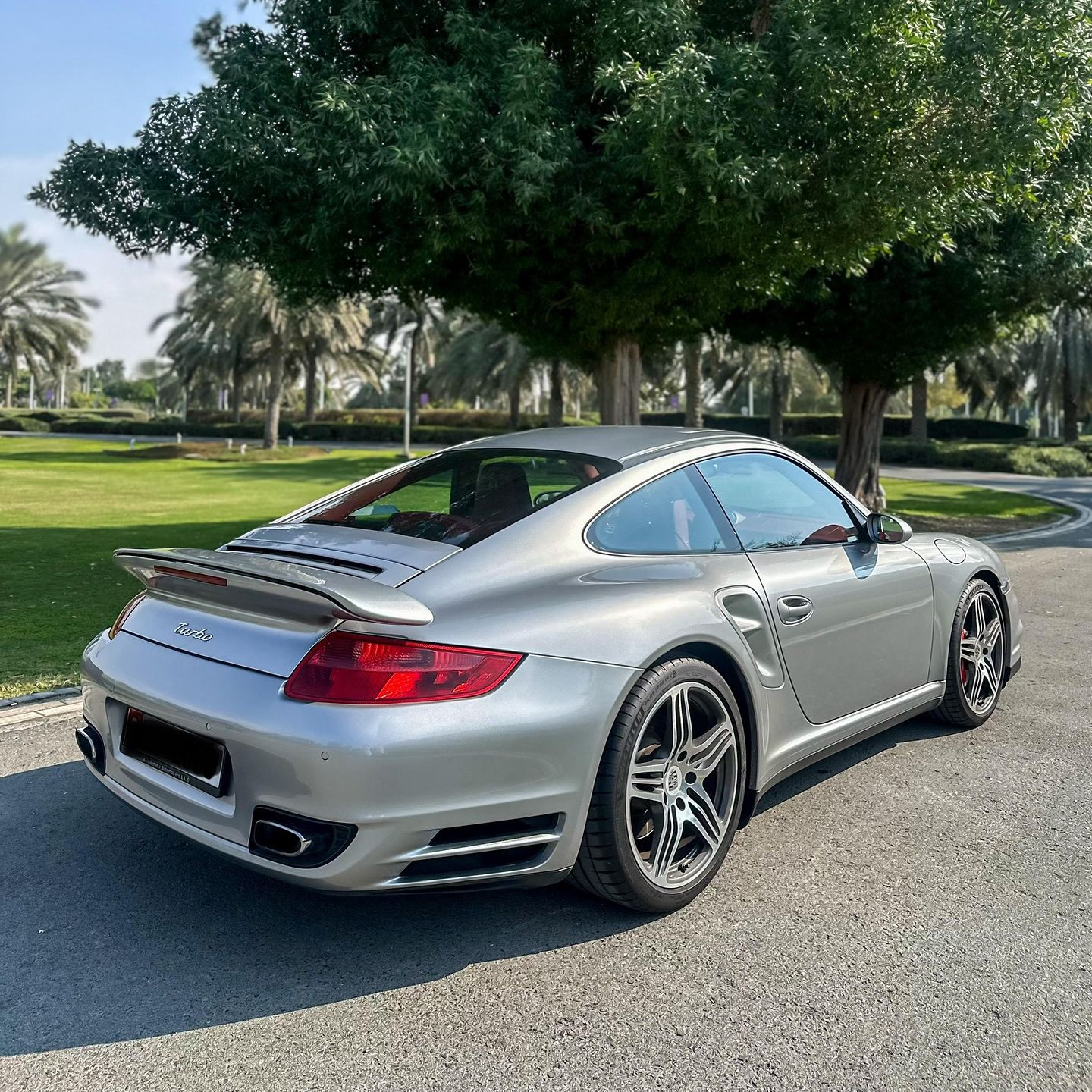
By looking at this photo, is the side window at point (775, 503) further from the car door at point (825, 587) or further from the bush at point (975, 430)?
the bush at point (975, 430)

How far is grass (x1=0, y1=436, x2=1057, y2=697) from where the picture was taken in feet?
24.4

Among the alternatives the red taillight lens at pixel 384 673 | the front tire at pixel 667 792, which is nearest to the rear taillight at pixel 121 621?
the red taillight lens at pixel 384 673

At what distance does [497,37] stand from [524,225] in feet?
5.78

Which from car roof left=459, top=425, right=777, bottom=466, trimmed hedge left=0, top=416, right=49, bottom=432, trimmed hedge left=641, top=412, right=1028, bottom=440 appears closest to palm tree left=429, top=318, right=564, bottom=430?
trimmed hedge left=641, top=412, right=1028, bottom=440

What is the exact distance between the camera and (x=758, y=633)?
3619 millimetres

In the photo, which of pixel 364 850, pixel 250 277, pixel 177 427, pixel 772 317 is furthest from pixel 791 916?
pixel 177 427

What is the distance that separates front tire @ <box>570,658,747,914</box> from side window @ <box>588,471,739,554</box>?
0.45 meters

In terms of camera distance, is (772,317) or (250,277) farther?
(250,277)

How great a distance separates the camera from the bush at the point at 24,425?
55594 millimetres

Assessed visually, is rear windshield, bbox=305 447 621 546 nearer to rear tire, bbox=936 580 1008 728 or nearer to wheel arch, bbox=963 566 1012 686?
rear tire, bbox=936 580 1008 728

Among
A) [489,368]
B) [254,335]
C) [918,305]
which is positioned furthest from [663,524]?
[489,368]

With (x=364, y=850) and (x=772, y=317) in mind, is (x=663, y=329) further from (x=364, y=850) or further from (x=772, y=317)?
(x=364, y=850)

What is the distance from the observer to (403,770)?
8.84 feet

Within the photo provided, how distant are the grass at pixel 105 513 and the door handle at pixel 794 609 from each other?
415cm
